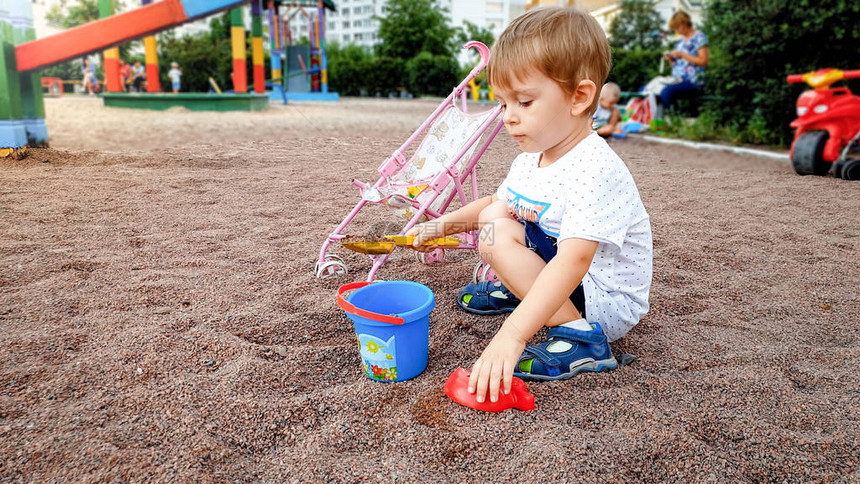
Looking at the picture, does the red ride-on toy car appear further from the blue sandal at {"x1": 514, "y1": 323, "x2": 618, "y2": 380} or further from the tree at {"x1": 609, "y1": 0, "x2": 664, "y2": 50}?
the tree at {"x1": 609, "y1": 0, "x2": 664, "y2": 50}

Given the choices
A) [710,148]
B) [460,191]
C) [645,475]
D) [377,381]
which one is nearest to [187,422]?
[377,381]

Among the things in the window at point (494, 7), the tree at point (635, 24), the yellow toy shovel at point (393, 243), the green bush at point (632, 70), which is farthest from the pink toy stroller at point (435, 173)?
the window at point (494, 7)

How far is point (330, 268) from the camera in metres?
2.31

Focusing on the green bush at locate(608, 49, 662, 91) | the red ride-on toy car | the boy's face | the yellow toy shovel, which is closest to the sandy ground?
the yellow toy shovel

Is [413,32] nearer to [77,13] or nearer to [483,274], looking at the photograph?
[77,13]

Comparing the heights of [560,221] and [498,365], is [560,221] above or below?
above

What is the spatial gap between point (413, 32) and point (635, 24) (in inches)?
460

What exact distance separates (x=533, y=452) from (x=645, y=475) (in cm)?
24

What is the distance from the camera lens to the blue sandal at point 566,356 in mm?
1513

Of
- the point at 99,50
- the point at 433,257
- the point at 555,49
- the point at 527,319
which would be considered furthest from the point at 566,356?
the point at 99,50

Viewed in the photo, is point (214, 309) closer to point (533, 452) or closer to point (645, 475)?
point (533, 452)

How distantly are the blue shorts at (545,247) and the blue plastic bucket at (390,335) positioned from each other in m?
0.36

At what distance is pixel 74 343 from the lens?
5.43 feet

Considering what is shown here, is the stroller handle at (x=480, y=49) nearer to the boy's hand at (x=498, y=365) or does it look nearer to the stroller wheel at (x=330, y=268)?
the stroller wheel at (x=330, y=268)
